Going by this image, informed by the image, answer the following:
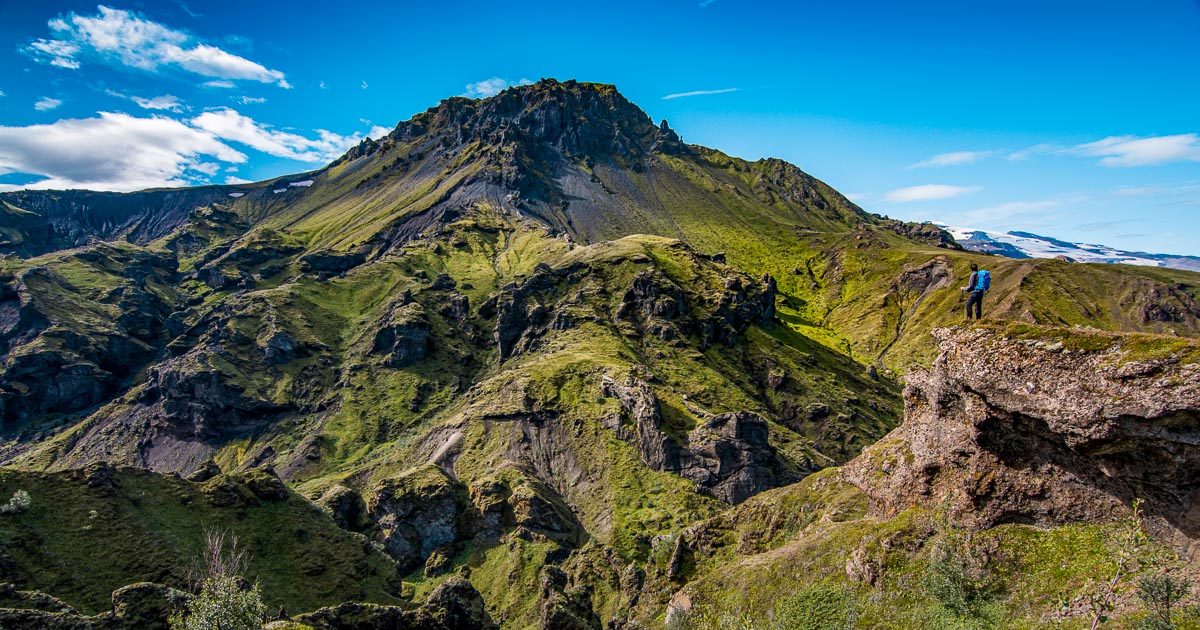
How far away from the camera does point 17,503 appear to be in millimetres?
55250

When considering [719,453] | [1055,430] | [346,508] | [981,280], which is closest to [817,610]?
[1055,430]

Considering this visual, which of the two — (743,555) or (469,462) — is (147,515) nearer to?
(743,555)

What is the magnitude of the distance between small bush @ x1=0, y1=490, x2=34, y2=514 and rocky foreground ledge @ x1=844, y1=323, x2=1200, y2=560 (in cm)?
7238

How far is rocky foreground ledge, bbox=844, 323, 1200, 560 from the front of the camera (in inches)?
1072

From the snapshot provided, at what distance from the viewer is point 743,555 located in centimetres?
5253

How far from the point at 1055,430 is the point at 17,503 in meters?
79.7

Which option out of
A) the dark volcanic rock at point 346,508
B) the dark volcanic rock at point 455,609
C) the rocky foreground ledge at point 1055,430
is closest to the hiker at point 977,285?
the rocky foreground ledge at point 1055,430

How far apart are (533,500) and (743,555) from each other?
7854cm

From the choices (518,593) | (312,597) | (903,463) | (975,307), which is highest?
(975,307)

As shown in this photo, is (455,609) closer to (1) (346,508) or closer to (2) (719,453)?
(1) (346,508)

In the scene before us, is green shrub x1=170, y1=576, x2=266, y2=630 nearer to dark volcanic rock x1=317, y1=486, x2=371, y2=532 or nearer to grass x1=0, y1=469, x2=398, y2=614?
grass x1=0, y1=469, x2=398, y2=614

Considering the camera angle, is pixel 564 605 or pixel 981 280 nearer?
pixel 981 280

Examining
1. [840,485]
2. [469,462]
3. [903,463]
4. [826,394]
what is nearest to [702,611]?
[840,485]

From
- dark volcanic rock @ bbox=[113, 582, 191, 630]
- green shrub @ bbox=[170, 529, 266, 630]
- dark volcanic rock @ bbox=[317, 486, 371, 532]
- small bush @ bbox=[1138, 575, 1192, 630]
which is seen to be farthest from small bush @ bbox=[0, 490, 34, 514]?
small bush @ bbox=[1138, 575, 1192, 630]
